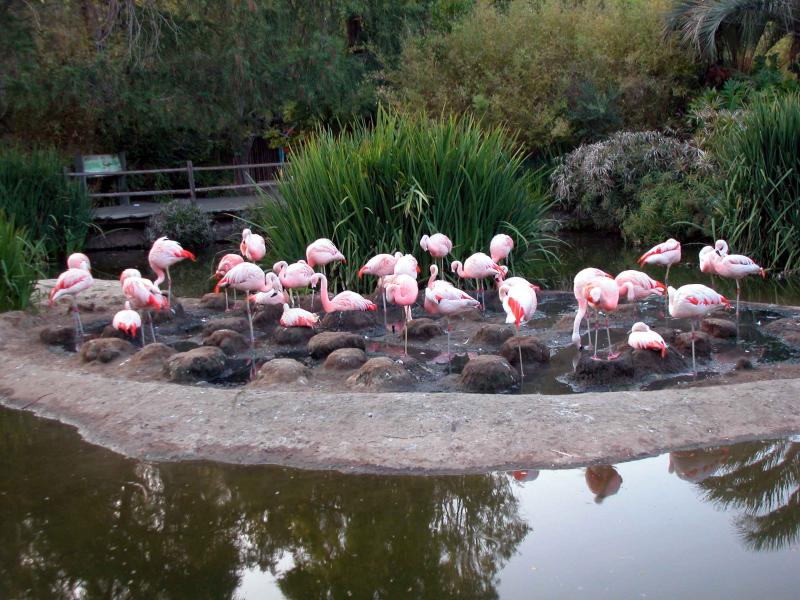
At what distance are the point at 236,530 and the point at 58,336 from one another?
14.1 ft

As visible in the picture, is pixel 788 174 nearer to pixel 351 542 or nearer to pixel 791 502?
pixel 791 502

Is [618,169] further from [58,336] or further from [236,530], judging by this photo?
[236,530]

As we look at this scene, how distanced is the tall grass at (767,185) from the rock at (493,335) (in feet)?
Result: 15.6

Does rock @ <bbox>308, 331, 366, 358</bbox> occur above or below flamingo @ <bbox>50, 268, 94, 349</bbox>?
below

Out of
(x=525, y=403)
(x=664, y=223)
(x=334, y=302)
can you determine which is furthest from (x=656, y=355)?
(x=664, y=223)

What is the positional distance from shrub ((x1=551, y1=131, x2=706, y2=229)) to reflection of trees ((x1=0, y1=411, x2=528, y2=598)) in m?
12.2

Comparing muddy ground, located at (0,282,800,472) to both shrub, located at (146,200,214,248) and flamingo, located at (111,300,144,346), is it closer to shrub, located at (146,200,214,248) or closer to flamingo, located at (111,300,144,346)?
flamingo, located at (111,300,144,346)

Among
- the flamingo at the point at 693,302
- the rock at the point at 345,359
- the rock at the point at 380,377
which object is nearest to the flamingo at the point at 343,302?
the rock at the point at 345,359

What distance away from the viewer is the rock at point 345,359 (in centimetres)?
678

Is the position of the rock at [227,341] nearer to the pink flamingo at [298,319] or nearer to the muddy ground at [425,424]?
the pink flamingo at [298,319]

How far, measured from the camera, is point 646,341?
6613mm

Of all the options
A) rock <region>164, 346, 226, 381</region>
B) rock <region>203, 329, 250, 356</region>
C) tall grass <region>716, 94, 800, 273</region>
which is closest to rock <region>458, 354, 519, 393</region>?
rock <region>164, 346, 226, 381</region>

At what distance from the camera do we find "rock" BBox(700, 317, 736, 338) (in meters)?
7.60

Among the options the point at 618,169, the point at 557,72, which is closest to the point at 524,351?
the point at 618,169
